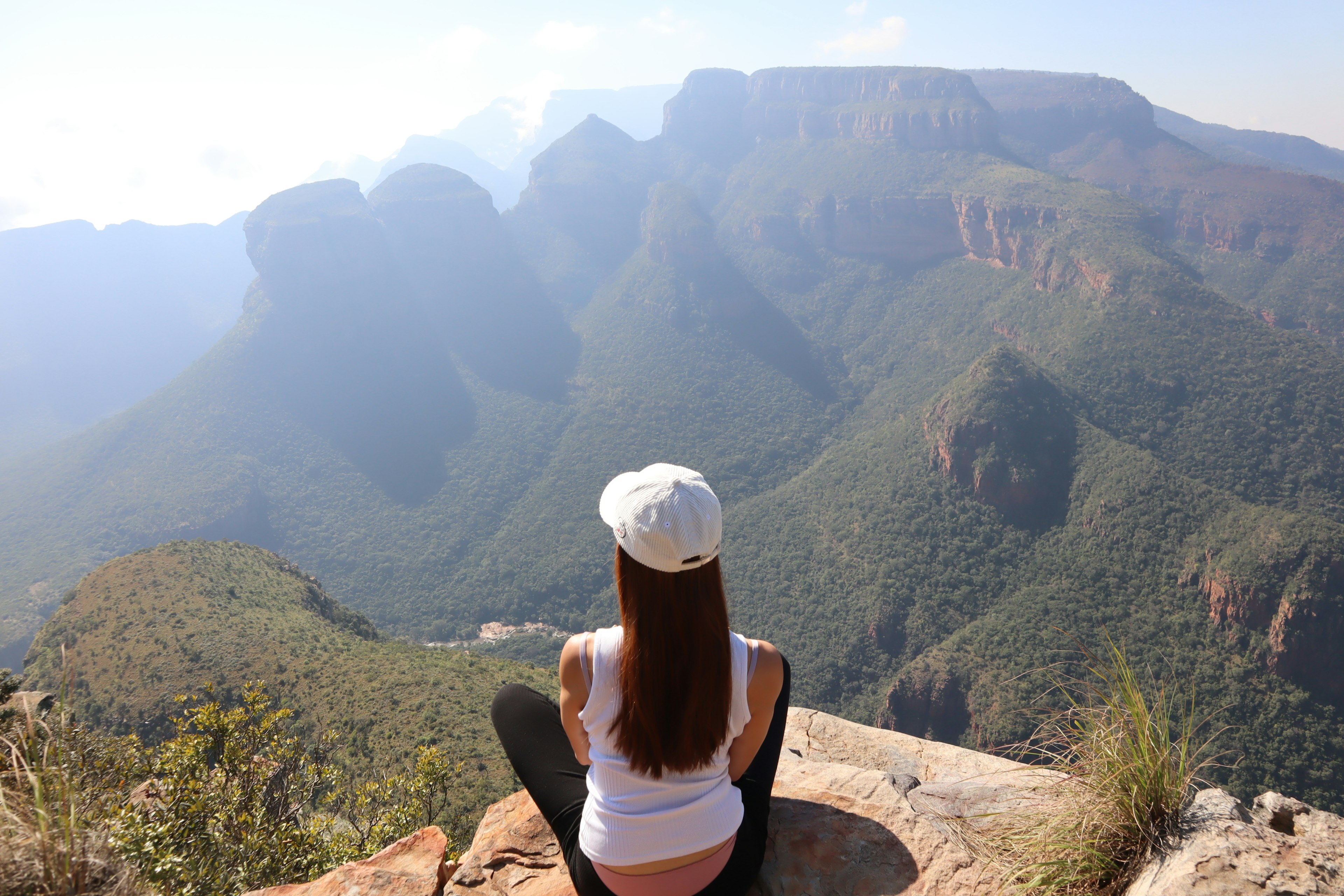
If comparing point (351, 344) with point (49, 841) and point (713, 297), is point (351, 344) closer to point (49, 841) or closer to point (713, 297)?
point (713, 297)

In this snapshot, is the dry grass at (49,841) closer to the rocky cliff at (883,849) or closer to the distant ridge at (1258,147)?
the rocky cliff at (883,849)

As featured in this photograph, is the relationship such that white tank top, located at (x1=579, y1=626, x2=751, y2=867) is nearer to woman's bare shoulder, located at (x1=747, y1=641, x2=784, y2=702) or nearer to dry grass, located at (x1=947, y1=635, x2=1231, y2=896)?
woman's bare shoulder, located at (x1=747, y1=641, x2=784, y2=702)

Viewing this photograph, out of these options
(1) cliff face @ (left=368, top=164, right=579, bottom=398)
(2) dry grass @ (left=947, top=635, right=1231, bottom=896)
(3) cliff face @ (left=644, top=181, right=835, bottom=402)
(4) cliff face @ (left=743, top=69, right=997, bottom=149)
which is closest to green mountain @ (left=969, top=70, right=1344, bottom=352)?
(4) cliff face @ (left=743, top=69, right=997, bottom=149)

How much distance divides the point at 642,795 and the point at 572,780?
1087 mm

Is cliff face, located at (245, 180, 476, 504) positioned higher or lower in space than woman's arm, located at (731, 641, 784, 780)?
lower

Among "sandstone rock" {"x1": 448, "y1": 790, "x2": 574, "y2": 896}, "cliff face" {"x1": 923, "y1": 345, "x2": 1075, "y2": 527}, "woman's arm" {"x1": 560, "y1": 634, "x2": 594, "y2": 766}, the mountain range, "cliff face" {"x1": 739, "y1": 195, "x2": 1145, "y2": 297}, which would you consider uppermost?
"cliff face" {"x1": 739, "y1": 195, "x2": 1145, "y2": 297}

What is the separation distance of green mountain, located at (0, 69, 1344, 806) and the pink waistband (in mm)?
8629

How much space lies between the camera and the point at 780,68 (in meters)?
113

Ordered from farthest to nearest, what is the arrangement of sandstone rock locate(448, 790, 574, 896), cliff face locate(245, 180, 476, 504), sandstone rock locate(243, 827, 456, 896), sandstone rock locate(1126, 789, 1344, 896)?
1. cliff face locate(245, 180, 476, 504)
2. sandstone rock locate(243, 827, 456, 896)
3. sandstone rock locate(448, 790, 574, 896)
4. sandstone rock locate(1126, 789, 1344, 896)

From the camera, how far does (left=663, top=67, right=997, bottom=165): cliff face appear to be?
83.1m

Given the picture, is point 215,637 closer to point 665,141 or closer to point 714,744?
point 714,744

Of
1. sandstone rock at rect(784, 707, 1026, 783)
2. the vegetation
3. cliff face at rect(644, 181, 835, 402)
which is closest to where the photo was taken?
the vegetation

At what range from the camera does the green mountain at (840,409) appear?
3028cm

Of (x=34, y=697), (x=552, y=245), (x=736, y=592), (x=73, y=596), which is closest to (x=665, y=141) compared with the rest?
(x=552, y=245)
